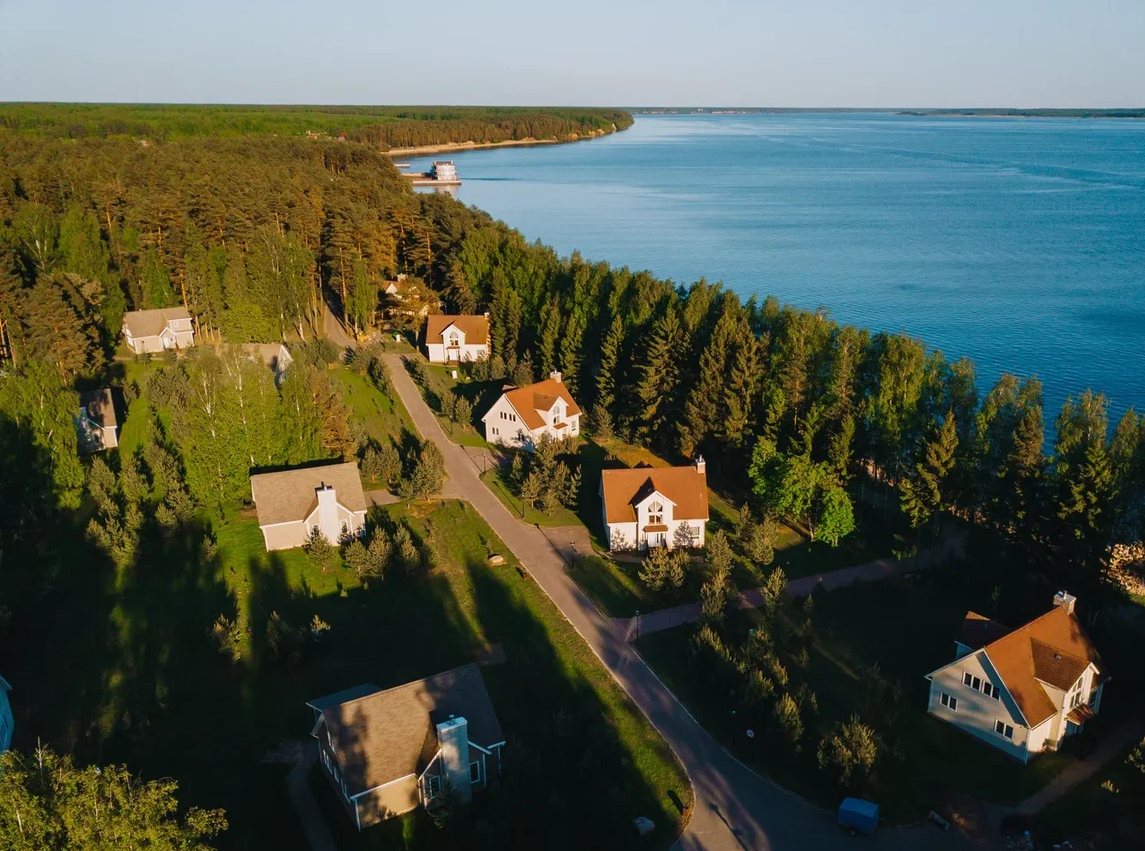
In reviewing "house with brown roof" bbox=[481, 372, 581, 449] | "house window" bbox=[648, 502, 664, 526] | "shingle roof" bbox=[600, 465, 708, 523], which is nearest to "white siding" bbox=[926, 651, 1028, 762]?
"shingle roof" bbox=[600, 465, 708, 523]

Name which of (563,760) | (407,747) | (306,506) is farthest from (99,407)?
(563,760)

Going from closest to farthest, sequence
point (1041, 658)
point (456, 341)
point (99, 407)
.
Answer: point (1041, 658)
point (99, 407)
point (456, 341)

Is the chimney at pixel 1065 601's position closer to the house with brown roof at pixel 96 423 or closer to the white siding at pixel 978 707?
the white siding at pixel 978 707

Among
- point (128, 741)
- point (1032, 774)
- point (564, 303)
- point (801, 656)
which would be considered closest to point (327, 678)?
point (128, 741)

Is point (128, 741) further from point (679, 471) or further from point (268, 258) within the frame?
point (268, 258)

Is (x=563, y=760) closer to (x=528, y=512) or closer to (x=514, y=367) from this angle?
(x=528, y=512)

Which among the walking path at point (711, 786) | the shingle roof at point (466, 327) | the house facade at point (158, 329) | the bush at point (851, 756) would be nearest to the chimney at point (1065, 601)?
the bush at point (851, 756)

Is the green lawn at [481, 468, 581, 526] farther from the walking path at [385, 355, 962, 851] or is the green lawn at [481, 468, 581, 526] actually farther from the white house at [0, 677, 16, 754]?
the white house at [0, 677, 16, 754]
